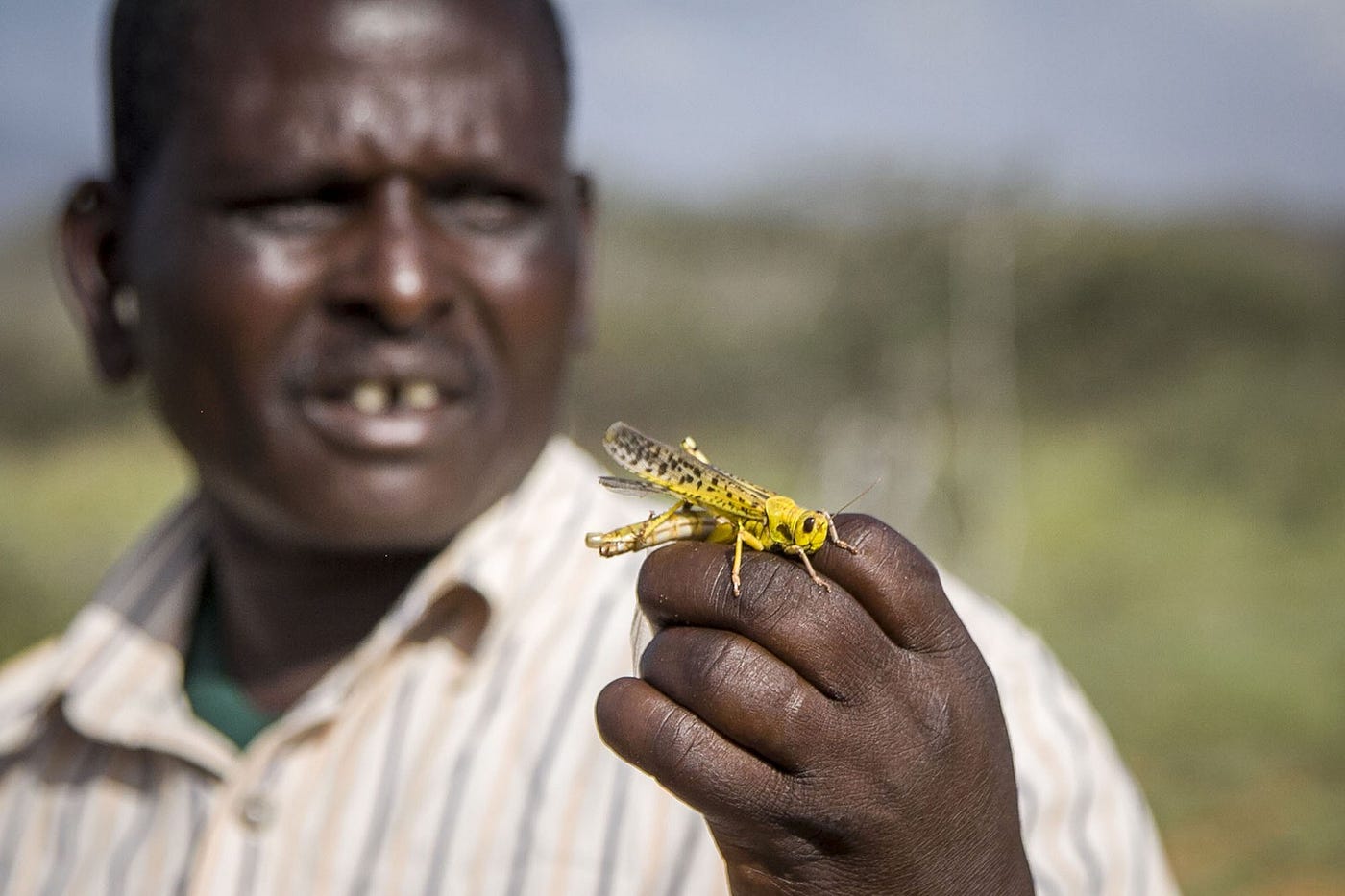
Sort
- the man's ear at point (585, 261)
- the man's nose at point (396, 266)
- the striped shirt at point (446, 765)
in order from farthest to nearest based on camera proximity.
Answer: the man's ear at point (585, 261) < the man's nose at point (396, 266) < the striped shirt at point (446, 765)

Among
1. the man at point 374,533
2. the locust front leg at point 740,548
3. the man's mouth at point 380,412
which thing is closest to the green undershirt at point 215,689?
the man at point 374,533

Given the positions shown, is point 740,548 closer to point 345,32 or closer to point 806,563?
point 806,563

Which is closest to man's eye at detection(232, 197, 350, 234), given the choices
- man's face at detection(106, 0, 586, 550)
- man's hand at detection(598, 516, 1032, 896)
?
man's face at detection(106, 0, 586, 550)

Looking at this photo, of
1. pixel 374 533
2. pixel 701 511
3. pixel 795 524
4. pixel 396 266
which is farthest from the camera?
pixel 374 533

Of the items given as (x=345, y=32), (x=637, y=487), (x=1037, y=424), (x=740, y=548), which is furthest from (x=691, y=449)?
(x=1037, y=424)

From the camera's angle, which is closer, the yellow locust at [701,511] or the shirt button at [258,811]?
the yellow locust at [701,511]

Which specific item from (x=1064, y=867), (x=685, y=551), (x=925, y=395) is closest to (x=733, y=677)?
(x=685, y=551)

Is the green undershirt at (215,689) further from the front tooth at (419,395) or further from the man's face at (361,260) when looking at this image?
the front tooth at (419,395)
